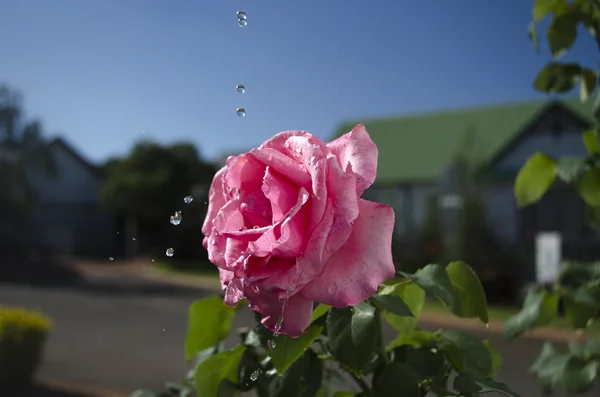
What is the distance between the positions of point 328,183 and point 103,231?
79.6 feet

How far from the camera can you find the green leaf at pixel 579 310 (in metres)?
0.94

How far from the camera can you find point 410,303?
620 millimetres

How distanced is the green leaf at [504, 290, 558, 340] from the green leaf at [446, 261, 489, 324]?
1.19ft

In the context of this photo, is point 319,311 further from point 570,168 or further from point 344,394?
point 570,168

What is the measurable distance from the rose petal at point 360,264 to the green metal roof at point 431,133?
A: 15.2 meters

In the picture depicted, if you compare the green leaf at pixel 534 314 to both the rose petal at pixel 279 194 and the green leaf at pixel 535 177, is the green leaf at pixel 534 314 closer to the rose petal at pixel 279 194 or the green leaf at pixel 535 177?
the green leaf at pixel 535 177

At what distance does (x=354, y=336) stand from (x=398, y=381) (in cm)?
7

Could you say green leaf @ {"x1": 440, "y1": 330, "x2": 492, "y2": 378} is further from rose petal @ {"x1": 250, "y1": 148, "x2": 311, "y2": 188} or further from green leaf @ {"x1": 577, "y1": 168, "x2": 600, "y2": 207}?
green leaf @ {"x1": 577, "y1": 168, "x2": 600, "y2": 207}

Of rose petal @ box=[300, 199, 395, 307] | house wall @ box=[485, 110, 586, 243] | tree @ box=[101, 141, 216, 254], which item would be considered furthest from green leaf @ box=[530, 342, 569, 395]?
tree @ box=[101, 141, 216, 254]

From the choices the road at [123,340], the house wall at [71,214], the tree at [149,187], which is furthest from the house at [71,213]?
the road at [123,340]

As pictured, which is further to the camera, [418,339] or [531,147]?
[531,147]

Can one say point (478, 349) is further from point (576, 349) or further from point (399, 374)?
point (576, 349)

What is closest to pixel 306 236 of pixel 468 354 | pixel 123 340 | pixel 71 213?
pixel 468 354

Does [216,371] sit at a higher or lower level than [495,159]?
lower
